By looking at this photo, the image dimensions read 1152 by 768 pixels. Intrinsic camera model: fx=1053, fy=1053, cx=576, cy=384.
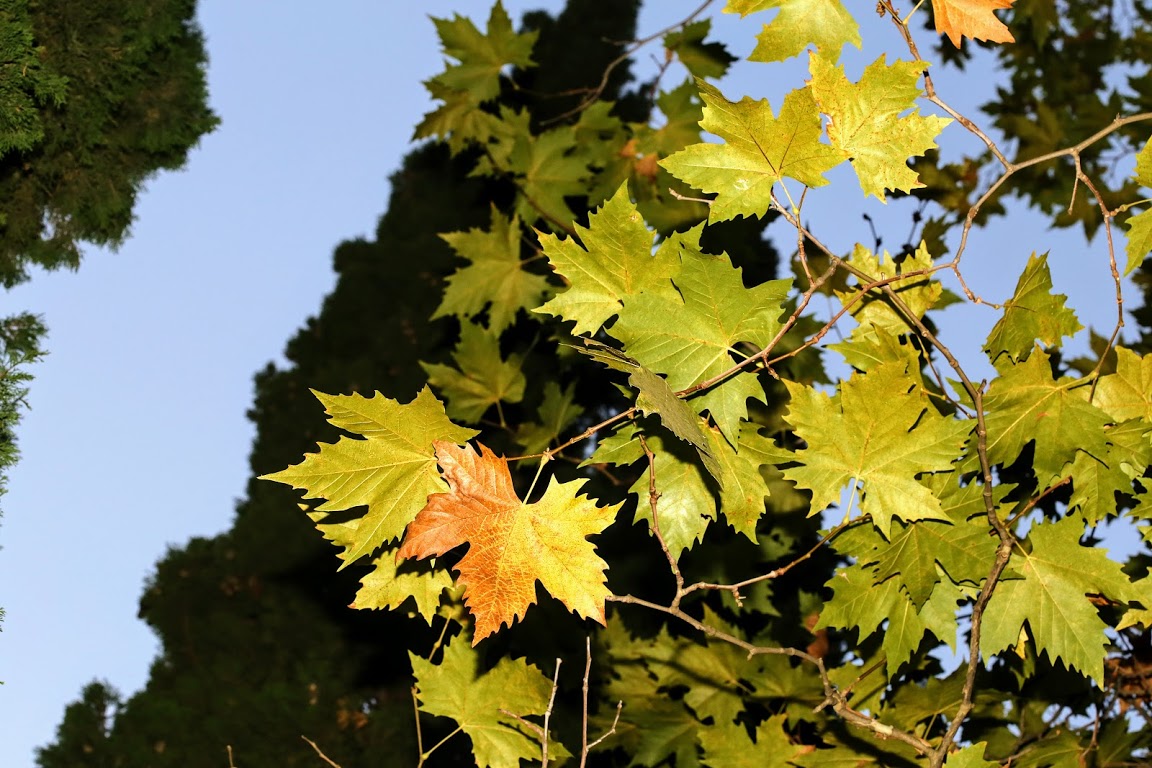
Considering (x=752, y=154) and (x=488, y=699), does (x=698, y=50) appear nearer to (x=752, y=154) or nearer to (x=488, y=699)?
(x=752, y=154)

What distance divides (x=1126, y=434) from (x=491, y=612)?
1086mm

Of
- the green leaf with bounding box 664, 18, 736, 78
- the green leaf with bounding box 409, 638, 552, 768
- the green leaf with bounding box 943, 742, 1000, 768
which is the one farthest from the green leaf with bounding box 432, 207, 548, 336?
the green leaf with bounding box 943, 742, 1000, 768

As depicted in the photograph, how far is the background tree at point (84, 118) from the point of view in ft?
5.57

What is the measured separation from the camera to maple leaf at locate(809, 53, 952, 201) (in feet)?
5.11

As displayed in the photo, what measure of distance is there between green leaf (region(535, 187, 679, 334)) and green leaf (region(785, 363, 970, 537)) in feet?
0.95

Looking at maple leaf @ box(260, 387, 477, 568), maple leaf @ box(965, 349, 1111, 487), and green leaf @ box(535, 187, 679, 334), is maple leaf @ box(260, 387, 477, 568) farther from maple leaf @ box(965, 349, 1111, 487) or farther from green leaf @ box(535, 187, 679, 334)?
maple leaf @ box(965, 349, 1111, 487)

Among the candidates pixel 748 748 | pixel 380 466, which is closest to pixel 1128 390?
pixel 748 748

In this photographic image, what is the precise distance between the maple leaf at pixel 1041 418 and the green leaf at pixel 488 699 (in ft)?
3.03

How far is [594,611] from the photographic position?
1342 mm

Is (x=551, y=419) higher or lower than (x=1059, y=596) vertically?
higher

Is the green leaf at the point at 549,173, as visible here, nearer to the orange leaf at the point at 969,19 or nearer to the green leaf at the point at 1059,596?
the orange leaf at the point at 969,19

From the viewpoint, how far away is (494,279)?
3.02 meters

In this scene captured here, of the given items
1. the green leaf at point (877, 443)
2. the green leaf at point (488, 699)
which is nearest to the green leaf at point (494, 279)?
the green leaf at point (488, 699)

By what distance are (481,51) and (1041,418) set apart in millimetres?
2105
